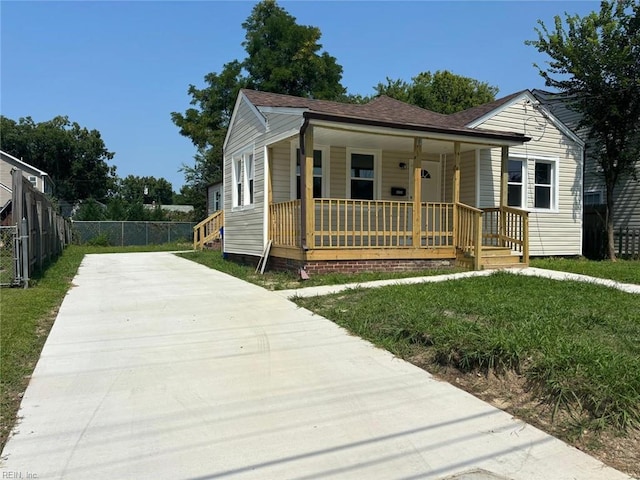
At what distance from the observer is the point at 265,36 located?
36875 millimetres

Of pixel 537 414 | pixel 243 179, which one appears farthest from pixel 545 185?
pixel 537 414

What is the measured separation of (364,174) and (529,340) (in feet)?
31.4

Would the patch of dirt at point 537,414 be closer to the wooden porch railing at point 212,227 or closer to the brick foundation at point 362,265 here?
the brick foundation at point 362,265

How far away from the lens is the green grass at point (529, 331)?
148 inches

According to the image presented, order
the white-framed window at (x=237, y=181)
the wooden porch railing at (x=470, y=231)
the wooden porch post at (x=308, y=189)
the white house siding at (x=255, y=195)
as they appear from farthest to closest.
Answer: the white-framed window at (x=237, y=181), the white house siding at (x=255, y=195), the wooden porch railing at (x=470, y=231), the wooden porch post at (x=308, y=189)

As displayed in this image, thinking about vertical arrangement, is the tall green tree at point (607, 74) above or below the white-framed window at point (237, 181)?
above

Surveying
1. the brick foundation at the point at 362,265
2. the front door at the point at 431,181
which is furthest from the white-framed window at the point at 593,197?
the brick foundation at the point at 362,265

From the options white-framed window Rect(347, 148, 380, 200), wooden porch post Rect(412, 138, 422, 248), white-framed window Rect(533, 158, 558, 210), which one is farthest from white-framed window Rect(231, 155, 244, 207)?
white-framed window Rect(533, 158, 558, 210)

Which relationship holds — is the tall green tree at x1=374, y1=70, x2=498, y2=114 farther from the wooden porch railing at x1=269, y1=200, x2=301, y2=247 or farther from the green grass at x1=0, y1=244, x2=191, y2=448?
the green grass at x1=0, y1=244, x2=191, y2=448

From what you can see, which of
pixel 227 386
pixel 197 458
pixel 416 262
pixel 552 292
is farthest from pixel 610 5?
pixel 197 458

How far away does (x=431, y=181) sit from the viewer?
14.6 metres

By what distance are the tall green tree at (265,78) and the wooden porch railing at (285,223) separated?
77.0 ft

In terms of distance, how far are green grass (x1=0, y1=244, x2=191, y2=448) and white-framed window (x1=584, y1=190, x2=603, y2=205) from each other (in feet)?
57.1

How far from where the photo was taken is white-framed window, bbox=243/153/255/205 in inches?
555
